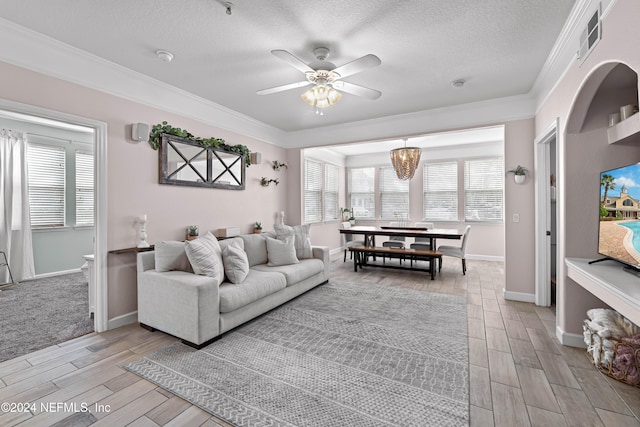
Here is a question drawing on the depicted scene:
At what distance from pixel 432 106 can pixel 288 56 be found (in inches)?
111

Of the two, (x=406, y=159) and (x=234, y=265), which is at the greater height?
(x=406, y=159)

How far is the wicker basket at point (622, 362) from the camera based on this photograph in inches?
78.7

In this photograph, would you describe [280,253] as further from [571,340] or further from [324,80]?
[571,340]

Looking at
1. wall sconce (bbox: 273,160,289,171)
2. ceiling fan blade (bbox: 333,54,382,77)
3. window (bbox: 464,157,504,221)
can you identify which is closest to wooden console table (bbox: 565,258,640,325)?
ceiling fan blade (bbox: 333,54,382,77)

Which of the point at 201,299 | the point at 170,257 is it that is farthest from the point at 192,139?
the point at 201,299

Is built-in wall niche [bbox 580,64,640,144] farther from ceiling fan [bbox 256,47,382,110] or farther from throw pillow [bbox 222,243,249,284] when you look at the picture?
throw pillow [bbox 222,243,249,284]

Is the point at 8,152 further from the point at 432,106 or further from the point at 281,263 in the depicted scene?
the point at 432,106

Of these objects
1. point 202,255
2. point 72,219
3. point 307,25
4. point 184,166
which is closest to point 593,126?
point 307,25

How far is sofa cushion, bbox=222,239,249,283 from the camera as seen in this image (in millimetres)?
3113

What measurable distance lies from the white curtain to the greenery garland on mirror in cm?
329

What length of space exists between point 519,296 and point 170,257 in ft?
14.6

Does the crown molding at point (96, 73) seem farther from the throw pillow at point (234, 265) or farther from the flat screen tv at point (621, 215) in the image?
the flat screen tv at point (621, 215)

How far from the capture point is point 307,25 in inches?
91.7

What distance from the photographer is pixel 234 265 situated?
3139mm
